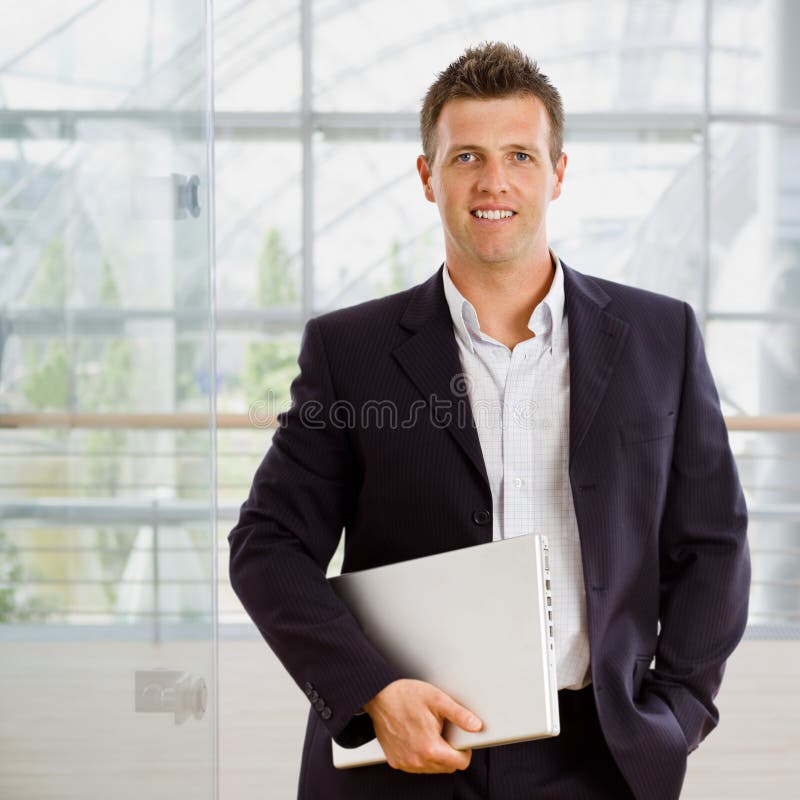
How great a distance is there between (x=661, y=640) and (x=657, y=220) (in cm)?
451

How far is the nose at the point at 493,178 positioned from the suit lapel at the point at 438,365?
0.16m

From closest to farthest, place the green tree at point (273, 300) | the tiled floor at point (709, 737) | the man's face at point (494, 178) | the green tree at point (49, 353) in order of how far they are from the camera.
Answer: the man's face at point (494, 178) < the green tree at point (49, 353) < the tiled floor at point (709, 737) < the green tree at point (273, 300)

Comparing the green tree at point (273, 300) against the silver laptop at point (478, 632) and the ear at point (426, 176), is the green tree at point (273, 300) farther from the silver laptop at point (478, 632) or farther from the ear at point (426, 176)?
the silver laptop at point (478, 632)

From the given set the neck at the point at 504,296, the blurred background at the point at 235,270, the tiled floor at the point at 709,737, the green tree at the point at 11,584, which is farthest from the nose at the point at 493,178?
the tiled floor at the point at 709,737

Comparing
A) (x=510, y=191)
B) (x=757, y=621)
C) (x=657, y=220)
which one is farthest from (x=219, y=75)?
(x=510, y=191)

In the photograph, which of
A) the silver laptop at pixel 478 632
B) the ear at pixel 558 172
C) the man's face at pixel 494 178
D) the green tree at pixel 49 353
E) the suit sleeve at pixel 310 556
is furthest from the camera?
the green tree at pixel 49 353

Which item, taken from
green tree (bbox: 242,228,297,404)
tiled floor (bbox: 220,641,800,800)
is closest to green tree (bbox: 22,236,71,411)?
tiled floor (bbox: 220,641,800,800)

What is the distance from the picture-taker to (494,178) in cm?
123

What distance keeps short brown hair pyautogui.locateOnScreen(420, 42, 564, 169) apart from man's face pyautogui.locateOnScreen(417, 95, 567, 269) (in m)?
0.01

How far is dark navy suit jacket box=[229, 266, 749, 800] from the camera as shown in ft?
3.86

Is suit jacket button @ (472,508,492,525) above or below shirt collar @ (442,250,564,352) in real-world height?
below

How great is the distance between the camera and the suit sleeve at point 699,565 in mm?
1244

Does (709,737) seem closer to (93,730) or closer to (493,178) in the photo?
(93,730)

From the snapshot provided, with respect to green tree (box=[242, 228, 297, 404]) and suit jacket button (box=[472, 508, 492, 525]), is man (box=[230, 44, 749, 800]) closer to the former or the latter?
suit jacket button (box=[472, 508, 492, 525])
